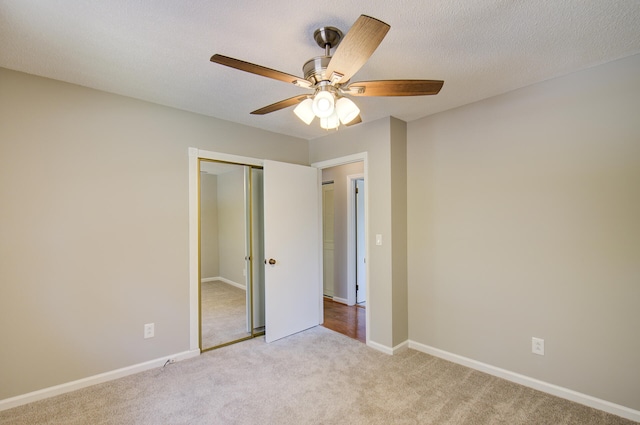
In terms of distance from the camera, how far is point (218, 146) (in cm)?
313

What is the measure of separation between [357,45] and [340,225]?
12.3 feet

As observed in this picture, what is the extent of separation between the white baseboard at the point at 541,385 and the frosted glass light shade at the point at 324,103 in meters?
2.57

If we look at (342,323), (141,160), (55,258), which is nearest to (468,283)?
(342,323)

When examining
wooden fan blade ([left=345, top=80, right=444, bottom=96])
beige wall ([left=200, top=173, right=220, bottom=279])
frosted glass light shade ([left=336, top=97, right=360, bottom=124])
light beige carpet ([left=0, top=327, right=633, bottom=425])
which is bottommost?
light beige carpet ([left=0, top=327, right=633, bottom=425])

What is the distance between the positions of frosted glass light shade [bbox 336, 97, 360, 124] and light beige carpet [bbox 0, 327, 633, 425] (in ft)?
6.43

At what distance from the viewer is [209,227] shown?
3229 mm

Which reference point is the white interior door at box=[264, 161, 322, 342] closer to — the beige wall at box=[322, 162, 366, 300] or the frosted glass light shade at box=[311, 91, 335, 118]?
the beige wall at box=[322, 162, 366, 300]

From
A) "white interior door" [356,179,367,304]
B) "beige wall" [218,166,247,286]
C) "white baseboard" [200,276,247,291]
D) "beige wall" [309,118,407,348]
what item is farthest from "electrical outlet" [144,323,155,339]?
"white interior door" [356,179,367,304]

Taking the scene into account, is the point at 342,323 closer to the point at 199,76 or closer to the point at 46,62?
the point at 199,76

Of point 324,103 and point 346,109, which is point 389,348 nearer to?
point 346,109

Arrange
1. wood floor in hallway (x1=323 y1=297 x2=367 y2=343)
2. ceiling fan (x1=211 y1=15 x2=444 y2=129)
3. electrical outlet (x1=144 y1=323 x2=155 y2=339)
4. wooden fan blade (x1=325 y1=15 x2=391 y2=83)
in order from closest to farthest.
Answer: wooden fan blade (x1=325 y1=15 x2=391 y2=83) → ceiling fan (x1=211 y1=15 x2=444 y2=129) → electrical outlet (x1=144 y1=323 x2=155 y2=339) → wood floor in hallway (x1=323 y1=297 x2=367 y2=343)

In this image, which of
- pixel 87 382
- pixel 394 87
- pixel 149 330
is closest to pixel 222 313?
pixel 149 330

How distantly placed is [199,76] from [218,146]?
3.23ft

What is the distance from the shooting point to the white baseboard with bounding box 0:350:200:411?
2.11 metres
